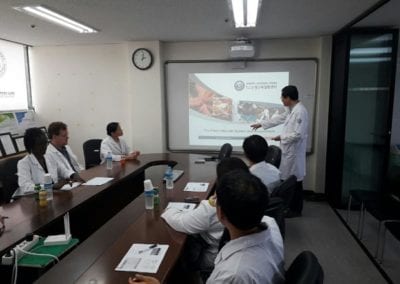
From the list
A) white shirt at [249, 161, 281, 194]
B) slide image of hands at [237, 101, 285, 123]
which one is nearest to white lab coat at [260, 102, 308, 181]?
slide image of hands at [237, 101, 285, 123]

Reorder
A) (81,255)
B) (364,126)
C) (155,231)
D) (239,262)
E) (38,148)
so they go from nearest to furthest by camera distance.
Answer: (239,262) < (81,255) < (155,231) < (38,148) < (364,126)

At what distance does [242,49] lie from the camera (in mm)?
4414

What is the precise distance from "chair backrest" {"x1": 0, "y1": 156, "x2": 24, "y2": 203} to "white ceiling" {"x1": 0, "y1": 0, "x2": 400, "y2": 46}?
1419 millimetres

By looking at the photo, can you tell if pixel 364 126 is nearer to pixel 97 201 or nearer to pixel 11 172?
pixel 97 201

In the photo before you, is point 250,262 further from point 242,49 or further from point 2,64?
point 2,64

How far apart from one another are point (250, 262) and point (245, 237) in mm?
83

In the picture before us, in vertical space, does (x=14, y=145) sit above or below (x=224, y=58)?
Answer: below

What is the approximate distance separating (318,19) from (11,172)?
11.4 feet

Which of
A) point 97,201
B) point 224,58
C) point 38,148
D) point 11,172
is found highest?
point 224,58

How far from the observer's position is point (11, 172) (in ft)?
9.41

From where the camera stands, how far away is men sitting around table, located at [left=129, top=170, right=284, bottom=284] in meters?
1.00

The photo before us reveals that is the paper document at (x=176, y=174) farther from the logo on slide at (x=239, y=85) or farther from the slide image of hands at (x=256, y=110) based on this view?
the logo on slide at (x=239, y=85)

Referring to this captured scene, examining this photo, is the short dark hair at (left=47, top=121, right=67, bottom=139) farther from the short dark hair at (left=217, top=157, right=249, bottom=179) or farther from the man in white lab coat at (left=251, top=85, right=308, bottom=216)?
the man in white lab coat at (left=251, top=85, right=308, bottom=216)

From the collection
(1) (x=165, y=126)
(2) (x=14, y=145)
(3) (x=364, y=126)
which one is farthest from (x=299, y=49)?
(2) (x=14, y=145)
